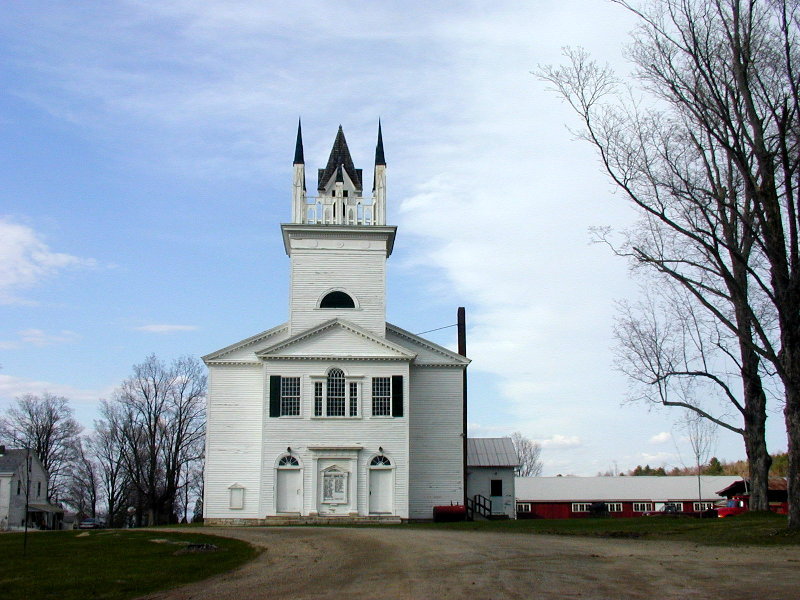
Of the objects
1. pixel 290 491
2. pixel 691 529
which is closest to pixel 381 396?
pixel 290 491

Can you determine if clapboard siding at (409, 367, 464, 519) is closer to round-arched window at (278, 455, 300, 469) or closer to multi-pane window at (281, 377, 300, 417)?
round-arched window at (278, 455, 300, 469)

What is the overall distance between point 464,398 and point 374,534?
55.2 ft

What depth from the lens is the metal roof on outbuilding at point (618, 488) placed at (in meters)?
79.4

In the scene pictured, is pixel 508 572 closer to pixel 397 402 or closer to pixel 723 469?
pixel 397 402

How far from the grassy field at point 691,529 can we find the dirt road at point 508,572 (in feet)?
6.49

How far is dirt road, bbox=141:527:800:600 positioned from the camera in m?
14.1

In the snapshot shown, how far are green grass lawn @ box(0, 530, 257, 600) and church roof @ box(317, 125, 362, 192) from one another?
73.2ft

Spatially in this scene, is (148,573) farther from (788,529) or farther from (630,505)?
(630,505)

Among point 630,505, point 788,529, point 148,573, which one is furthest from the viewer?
point 630,505

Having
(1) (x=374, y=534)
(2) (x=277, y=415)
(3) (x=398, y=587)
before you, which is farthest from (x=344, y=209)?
(3) (x=398, y=587)

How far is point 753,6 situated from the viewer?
24.9m

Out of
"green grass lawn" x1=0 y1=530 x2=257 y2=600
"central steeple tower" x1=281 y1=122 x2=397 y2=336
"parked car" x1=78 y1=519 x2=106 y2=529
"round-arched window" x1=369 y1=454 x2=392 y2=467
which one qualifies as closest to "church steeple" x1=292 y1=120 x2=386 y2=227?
"central steeple tower" x1=281 y1=122 x2=397 y2=336

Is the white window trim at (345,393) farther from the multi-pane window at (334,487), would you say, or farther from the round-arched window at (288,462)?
the multi-pane window at (334,487)

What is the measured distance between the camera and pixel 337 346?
41156 mm
